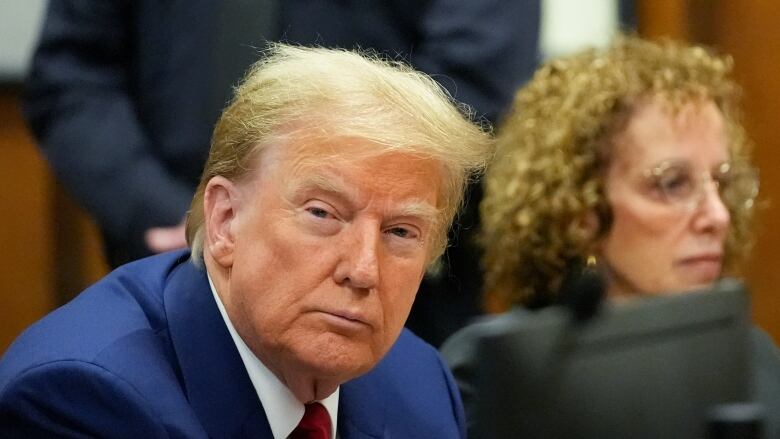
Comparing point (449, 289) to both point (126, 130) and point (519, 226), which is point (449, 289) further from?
point (126, 130)

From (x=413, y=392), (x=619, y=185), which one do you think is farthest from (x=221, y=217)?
(x=619, y=185)

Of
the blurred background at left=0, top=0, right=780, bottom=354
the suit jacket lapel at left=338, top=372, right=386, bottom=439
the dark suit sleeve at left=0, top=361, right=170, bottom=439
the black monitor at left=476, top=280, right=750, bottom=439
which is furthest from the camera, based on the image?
the blurred background at left=0, top=0, right=780, bottom=354

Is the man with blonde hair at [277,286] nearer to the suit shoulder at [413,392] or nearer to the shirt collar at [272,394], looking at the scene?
the shirt collar at [272,394]

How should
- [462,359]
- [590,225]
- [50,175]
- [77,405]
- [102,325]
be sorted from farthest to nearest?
[50,175]
[590,225]
[462,359]
[102,325]
[77,405]

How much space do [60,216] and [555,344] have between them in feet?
7.93

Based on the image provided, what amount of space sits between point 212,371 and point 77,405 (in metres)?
0.19

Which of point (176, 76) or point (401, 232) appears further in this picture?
point (176, 76)

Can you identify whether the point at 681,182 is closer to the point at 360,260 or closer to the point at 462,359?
the point at 462,359

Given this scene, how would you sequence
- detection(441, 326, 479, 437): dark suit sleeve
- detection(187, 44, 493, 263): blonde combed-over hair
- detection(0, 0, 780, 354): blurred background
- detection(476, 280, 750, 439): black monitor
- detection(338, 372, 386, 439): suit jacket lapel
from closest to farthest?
detection(476, 280, 750, 439): black monitor
detection(187, 44, 493, 263): blonde combed-over hair
detection(338, 372, 386, 439): suit jacket lapel
detection(441, 326, 479, 437): dark suit sleeve
detection(0, 0, 780, 354): blurred background

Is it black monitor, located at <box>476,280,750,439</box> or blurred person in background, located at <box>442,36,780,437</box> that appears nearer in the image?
black monitor, located at <box>476,280,750,439</box>

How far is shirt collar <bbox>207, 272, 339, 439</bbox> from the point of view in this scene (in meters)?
1.63

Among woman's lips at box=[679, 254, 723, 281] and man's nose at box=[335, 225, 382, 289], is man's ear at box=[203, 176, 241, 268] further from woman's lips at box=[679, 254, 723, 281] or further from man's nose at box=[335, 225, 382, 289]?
woman's lips at box=[679, 254, 723, 281]

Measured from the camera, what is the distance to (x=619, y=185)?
240 cm

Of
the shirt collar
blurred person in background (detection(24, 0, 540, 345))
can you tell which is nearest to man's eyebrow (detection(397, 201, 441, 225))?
the shirt collar
